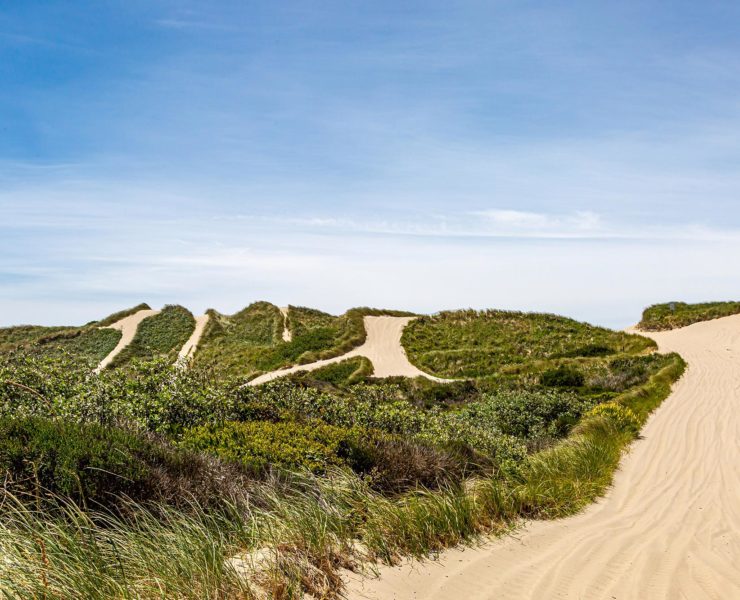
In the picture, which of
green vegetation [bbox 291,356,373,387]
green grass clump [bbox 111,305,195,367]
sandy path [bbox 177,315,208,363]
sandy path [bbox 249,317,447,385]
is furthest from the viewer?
sandy path [bbox 177,315,208,363]

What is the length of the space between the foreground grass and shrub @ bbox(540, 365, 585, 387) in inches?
600

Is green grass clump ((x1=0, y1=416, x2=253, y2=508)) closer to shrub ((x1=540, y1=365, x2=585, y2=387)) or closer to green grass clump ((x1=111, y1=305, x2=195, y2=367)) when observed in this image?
shrub ((x1=540, y1=365, x2=585, y2=387))

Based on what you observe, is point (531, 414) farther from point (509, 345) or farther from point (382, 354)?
point (382, 354)

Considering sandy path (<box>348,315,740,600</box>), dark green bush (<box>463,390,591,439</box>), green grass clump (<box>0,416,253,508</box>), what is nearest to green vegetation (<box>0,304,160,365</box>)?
dark green bush (<box>463,390,591,439</box>)

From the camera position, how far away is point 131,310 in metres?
47.6

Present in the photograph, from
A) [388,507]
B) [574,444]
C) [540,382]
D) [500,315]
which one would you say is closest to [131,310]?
[500,315]

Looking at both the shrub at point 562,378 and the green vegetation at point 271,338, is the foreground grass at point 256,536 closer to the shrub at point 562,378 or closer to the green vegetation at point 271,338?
the shrub at point 562,378

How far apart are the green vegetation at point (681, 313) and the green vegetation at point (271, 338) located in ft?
55.9

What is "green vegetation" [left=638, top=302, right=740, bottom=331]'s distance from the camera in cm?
4012

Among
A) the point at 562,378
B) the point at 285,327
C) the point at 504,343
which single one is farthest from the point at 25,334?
the point at 562,378

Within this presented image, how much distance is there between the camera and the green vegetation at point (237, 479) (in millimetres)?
4598

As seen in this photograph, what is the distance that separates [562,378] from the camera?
80.7ft

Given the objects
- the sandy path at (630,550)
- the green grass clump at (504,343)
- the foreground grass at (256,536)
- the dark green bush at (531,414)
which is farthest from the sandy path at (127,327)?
the foreground grass at (256,536)

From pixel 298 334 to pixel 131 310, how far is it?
15.4m
